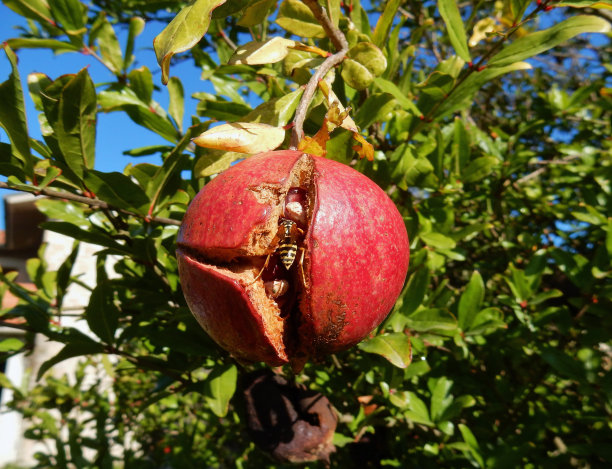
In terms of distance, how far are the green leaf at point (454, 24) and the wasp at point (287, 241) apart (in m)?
0.70

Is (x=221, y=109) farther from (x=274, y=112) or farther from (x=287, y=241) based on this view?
(x=287, y=241)

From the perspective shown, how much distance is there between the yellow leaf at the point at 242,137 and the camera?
769mm

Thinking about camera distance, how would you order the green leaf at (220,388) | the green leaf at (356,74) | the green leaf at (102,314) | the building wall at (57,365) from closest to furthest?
the green leaf at (356,74), the green leaf at (220,388), the green leaf at (102,314), the building wall at (57,365)

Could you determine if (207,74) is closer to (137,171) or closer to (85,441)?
(137,171)

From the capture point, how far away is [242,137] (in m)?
0.79

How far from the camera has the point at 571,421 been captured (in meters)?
1.92

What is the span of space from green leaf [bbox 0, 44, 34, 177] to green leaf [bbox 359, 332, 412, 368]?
0.88 meters

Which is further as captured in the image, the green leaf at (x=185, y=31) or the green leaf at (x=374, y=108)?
the green leaf at (x=374, y=108)

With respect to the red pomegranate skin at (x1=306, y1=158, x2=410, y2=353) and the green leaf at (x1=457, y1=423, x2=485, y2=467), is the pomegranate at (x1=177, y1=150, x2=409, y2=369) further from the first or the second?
the green leaf at (x1=457, y1=423, x2=485, y2=467)

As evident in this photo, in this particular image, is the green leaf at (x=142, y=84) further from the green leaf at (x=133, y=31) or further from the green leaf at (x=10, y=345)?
the green leaf at (x=10, y=345)

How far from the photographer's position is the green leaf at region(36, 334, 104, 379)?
3.81 feet

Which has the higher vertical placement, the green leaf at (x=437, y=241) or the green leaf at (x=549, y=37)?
the green leaf at (x=549, y=37)

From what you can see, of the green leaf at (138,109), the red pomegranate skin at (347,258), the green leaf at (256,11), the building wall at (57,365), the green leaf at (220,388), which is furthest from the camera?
the building wall at (57,365)

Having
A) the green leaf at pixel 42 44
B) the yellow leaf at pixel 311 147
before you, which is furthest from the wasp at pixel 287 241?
the green leaf at pixel 42 44
